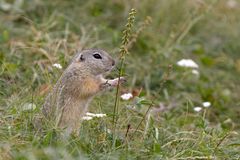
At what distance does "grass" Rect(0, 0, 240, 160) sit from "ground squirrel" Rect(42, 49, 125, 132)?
14cm

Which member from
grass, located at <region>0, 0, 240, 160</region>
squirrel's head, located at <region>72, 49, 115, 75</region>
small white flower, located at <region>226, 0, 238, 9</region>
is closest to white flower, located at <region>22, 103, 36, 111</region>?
grass, located at <region>0, 0, 240, 160</region>

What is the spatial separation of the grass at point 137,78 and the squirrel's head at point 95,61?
371 millimetres

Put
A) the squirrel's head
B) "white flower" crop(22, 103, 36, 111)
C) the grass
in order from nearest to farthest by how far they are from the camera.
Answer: the grass → "white flower" crop(22, 103, 36, 111) → the squirrel's head

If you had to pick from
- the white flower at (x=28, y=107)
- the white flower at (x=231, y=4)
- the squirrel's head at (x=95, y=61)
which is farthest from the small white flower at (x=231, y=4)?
the white flower at (x=28, y=107)

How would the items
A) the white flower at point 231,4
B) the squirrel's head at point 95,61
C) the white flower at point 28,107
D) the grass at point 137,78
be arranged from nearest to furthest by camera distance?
the grass at point 137,78, the white flower at point 28,107, the squirrel's head at point 95,61, the white flower at point 231,4

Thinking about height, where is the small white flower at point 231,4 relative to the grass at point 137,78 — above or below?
above

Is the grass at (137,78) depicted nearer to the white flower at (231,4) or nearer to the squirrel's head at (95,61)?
the white flower at (231,4)

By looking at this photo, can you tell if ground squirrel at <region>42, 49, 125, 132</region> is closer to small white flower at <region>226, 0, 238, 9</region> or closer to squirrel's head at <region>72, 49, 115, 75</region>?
squirrel's head at <region>72, 49, 115, 75</region>

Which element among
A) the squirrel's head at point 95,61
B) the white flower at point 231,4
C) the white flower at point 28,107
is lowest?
the white flower at point 28,107

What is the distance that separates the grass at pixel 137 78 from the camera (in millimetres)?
4652

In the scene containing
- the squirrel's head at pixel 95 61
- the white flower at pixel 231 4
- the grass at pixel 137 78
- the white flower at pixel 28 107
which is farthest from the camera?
the white flower at pixel 231 4

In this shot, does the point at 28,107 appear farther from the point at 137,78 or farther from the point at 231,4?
the point at 231,4

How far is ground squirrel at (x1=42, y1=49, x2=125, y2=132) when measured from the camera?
4.98m

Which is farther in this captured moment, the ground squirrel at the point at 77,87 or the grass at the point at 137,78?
the ground squirrel at the point at 77,87
